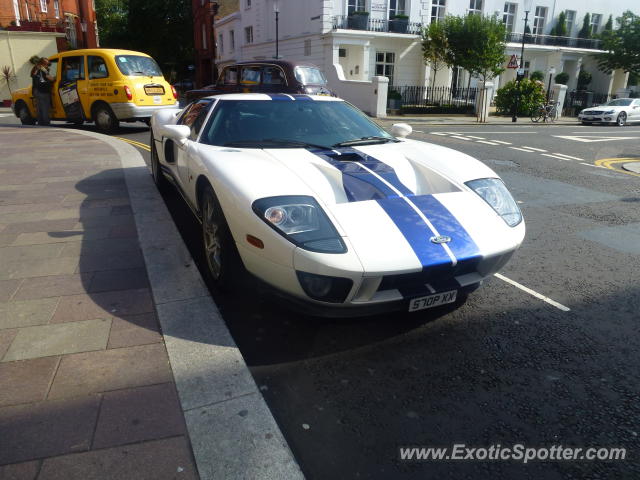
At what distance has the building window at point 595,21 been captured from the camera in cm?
3900

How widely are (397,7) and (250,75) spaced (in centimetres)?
2035

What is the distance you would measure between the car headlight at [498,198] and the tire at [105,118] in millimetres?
11492

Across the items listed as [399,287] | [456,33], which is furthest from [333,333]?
[456,33]

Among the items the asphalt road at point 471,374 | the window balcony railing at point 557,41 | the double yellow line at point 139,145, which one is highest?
the window balcony railing at point 557,41

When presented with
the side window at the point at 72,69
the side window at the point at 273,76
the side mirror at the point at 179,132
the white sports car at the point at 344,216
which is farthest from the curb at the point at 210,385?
the side window at the point at 273,76

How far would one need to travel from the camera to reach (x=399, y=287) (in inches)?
109

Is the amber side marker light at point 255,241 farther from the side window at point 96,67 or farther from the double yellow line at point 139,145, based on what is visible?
the side window at point 96,67

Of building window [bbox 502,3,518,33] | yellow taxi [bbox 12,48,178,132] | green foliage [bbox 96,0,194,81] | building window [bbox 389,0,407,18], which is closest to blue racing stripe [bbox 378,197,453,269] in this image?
yellow taxi [bbox 12,48,178,132]

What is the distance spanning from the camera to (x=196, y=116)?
4.70m

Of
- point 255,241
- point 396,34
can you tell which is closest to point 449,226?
point 255,241

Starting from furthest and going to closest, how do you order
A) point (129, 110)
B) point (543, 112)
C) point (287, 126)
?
1. point (543, 112)
2. point (129, 110)
3. point (287, 126)

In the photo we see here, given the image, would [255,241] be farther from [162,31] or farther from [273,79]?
[162,31]

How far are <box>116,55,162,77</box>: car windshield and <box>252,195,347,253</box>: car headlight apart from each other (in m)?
11.0

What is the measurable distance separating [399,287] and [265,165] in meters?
1.28
